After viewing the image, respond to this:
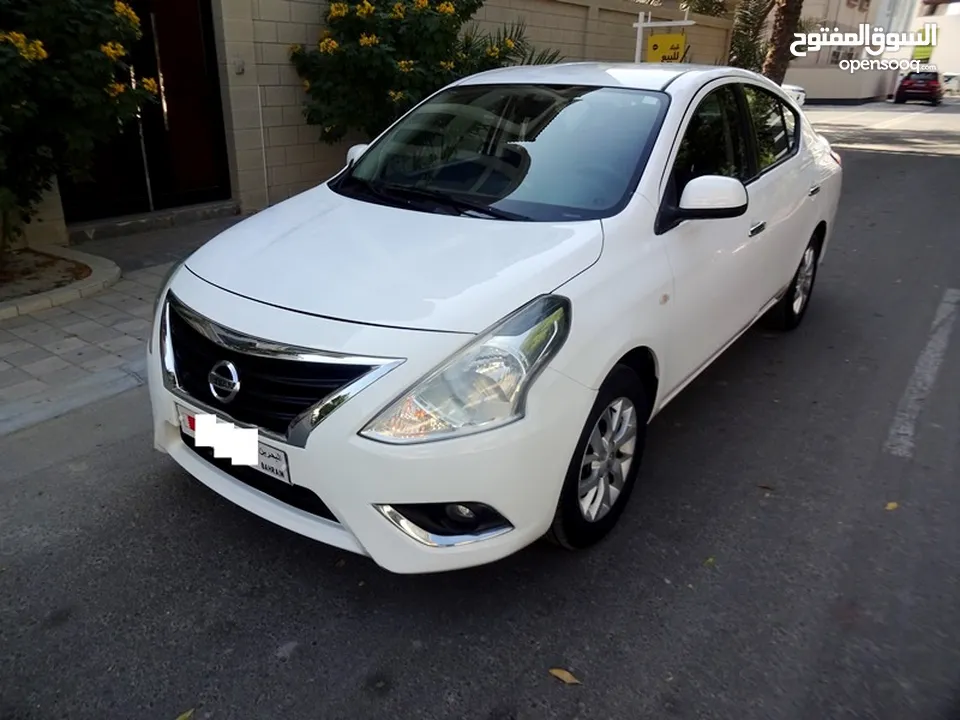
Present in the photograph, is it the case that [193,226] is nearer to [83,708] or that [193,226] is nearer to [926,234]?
[83,708]

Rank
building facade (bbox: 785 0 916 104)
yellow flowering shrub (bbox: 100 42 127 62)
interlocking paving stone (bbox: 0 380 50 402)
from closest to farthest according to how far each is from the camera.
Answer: interlocking paving stone (bbox: 0 380 50 402), yellow flowering shrub (bbox: 100 42 127 62), building facade (bbox: 785 0 916 104)

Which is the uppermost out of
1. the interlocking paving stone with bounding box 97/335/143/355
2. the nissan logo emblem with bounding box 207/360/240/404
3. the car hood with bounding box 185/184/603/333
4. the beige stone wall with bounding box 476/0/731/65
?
the beige stone wall with bounding box 476/0/731/65

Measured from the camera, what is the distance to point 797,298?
17.3ft

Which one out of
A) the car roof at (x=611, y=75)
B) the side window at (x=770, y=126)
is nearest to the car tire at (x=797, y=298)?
the side window at (x=770, y=126)

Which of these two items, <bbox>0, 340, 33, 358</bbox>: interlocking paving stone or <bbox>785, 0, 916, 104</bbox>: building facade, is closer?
<bbox>0, 340, 33, 358</bbox>: interlocking paving stone

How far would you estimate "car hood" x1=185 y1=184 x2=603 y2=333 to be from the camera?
2396mm

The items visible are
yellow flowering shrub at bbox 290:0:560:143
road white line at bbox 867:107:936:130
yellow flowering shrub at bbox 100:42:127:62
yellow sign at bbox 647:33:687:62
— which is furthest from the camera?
road white line at bbox 867:107:936:130

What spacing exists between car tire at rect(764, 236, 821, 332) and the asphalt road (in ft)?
4.25

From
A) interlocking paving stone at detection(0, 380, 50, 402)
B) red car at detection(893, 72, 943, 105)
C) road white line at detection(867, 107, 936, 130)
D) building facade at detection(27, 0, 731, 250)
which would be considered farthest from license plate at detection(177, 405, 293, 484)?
red car at detection(893, 72, 943, 105)

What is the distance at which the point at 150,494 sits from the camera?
10.7 feet

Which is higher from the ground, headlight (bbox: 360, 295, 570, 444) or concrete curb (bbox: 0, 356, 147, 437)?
headlight (bbox: 360, 295, 570, 444)

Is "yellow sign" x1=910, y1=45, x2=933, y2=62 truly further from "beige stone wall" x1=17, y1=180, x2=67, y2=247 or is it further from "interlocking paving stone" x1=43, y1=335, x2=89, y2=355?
"interlocking paving stone" x1=43, y1=335, x2=89, y2=355

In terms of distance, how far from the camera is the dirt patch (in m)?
5.56

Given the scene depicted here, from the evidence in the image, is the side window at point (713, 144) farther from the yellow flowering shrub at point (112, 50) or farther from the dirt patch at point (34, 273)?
the dirt patch at point (34, 273)
